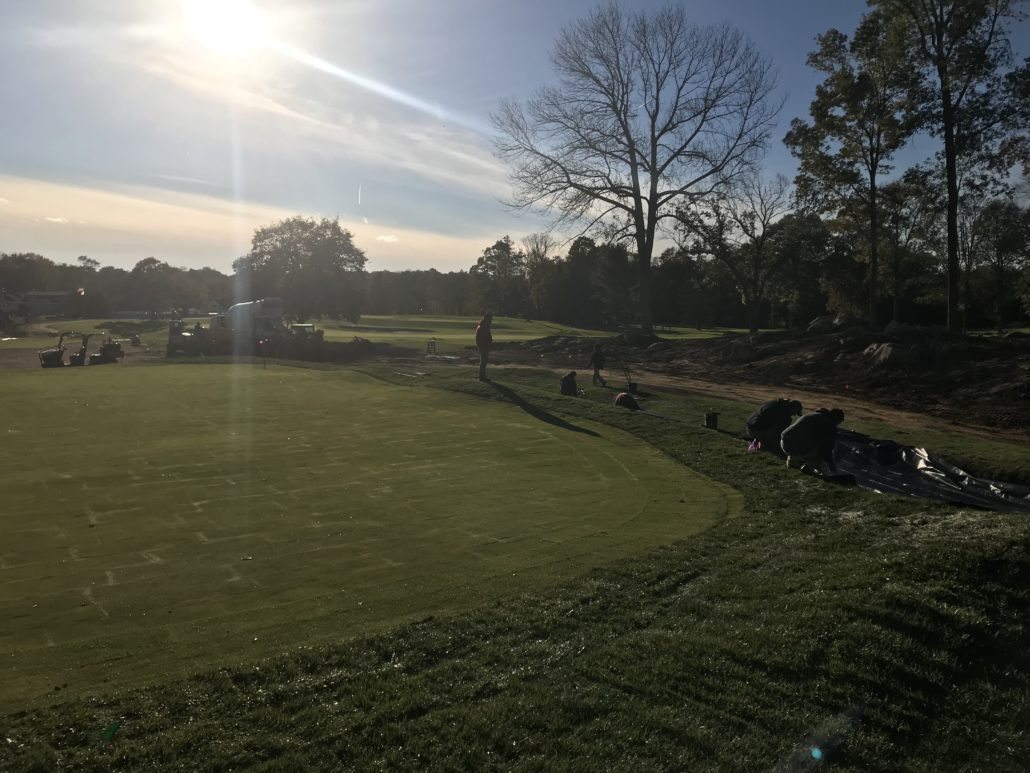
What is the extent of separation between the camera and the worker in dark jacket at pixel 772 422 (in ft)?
49.8

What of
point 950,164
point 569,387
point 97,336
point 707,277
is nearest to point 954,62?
point 950,164

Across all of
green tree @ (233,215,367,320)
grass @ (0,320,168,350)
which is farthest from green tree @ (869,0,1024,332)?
green tree @ (233,215,367,320)

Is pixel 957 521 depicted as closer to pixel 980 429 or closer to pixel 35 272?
pixel 980 429

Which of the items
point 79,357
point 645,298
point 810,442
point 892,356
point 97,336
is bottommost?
point 79,357

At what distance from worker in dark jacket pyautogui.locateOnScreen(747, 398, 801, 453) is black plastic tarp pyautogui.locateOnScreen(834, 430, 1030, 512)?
111 centimetres

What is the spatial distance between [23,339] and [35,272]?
307 ft

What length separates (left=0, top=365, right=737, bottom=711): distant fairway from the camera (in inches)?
240

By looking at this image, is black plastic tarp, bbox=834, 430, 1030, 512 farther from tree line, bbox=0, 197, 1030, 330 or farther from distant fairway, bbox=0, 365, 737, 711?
tree line, bbox=0, 197, 1030, 330

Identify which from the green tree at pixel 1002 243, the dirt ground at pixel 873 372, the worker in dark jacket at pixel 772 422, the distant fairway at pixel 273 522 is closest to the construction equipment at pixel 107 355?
the distant fairway at pixel 273 522

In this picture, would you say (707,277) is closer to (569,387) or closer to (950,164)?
(950,164)

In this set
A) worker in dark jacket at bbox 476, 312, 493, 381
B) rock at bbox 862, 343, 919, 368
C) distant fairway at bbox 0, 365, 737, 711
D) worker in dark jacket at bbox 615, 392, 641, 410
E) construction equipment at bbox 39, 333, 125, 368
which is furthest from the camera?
construction equipment at bbox 39, 333, 125, 368

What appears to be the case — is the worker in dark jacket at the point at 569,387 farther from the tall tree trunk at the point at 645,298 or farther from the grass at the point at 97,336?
the grass at the point at 97,336

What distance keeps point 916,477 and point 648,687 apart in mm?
10512

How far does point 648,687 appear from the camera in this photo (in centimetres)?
505
